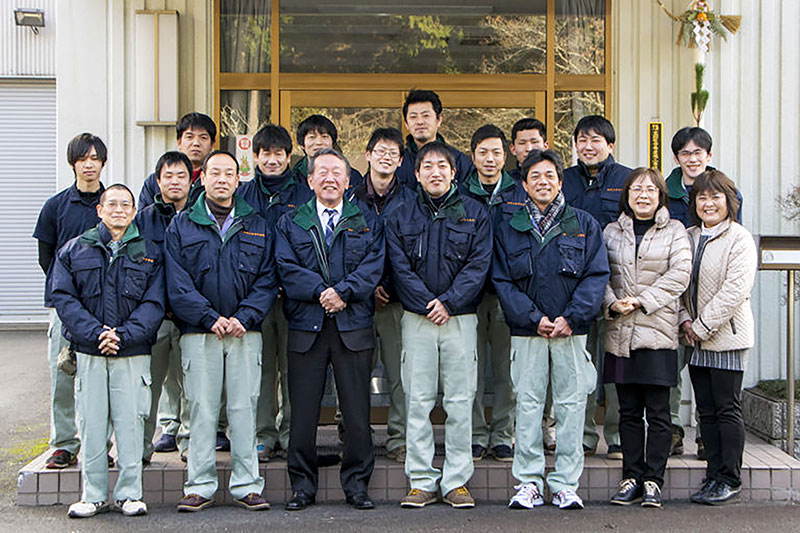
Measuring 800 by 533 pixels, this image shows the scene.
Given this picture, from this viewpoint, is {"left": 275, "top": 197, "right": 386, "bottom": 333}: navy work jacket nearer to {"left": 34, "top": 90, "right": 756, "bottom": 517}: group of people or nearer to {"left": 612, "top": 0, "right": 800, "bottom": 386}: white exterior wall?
{"left": 34, "top": 90, "right": 756, "bottom": 517}: group of people

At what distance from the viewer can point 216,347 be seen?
5020mm

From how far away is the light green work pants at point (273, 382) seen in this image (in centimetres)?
560

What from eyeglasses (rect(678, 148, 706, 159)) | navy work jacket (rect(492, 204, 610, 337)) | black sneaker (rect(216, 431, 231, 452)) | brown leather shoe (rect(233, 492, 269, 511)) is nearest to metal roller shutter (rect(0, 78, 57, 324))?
black sneaker (rect(216, 431, 231, 452))

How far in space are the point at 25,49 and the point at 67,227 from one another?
10.4 m

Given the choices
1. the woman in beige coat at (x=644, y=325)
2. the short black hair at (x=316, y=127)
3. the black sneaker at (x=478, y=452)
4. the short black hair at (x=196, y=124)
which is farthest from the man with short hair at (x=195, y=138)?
the woman in beige coat at (x=644, y=325)

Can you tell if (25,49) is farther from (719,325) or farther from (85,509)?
(719,325)

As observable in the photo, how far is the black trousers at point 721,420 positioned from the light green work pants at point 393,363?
1867 millimetres

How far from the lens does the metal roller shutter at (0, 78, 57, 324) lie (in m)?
14.7

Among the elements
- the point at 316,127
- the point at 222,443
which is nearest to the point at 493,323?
the point at 316,127

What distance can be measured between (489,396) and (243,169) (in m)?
2.85

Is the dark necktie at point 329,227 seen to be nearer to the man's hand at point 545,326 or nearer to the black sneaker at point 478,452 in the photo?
the man's hand at point 545,326

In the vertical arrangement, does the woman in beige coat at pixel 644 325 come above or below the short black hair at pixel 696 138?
below

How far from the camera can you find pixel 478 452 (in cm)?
563

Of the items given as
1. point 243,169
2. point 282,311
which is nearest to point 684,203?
point 282,311
